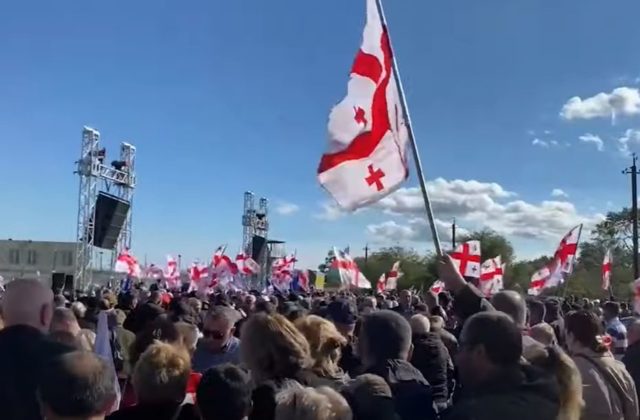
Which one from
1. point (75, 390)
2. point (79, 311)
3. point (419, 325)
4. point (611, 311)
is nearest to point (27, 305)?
point (75, 390)

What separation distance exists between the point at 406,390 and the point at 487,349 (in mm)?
827

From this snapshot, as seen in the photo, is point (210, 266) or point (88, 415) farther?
point (210, 266)

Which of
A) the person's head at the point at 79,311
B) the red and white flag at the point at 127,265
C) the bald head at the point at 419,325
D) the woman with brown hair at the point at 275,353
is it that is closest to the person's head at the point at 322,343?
the woman with brown hair at the point at 275,353

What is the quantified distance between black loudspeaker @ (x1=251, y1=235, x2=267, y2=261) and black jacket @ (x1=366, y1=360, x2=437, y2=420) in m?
52.8

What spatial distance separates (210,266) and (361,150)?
23195 mm

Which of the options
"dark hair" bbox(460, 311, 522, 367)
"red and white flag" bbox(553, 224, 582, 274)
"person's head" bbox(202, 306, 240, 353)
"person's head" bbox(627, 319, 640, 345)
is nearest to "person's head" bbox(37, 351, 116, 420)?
A: "dark hair" bbox(460, 311, 522, 367)

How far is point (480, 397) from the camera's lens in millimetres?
3258

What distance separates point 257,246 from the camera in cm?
5806

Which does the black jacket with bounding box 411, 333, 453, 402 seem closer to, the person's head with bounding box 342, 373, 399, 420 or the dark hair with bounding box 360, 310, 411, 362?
the dark hair with bounding box 360, 310, 411, 362

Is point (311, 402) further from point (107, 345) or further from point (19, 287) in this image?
point (107, 345)

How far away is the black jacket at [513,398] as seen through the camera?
10.3 feet

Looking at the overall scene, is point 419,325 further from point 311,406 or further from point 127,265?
point 127,265

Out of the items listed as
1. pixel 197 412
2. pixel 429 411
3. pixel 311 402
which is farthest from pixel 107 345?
pixel 311 402

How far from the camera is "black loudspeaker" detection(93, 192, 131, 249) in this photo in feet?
108
